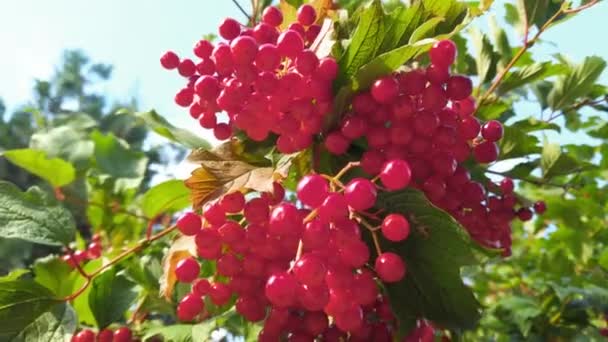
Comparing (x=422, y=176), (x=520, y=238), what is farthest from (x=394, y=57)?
(x=520, y=238)

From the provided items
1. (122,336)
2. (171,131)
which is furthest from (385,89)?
(122,336)

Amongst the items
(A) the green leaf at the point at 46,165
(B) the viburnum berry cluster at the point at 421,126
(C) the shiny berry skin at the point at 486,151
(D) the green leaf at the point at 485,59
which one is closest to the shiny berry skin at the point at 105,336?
(A) the green leaf at the point at 46,165

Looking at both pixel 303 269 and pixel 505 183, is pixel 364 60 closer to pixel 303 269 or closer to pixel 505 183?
pixel 303 269

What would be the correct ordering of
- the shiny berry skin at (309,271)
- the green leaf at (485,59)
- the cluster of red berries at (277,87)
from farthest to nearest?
1. the green leaf at (485,59)
2. the cluster of red berries at (277,87)
3. the shiny berry skin at (309,271)

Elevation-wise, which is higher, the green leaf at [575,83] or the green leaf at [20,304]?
the green leaf at [20,304]

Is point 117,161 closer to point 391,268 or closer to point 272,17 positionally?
point 272,17

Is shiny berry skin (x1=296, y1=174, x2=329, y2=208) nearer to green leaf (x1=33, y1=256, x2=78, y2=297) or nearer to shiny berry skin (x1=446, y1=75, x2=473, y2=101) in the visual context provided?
shiny berry skin (x1=446, y1=75, x2=473, y2=101)

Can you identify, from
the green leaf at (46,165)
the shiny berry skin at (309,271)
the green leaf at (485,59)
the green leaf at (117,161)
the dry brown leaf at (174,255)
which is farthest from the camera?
the green leaf at (117,161)

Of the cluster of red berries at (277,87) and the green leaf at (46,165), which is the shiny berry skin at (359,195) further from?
the green leaf at (46,165)
